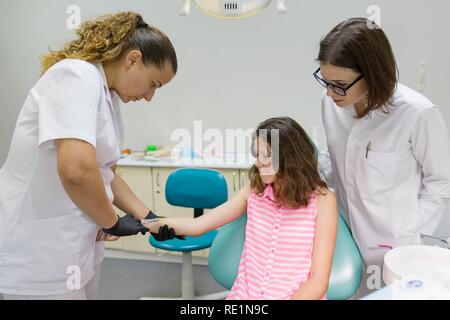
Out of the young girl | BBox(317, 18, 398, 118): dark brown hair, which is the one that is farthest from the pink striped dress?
BBox(317, 18, 398, 118): dark brown hair

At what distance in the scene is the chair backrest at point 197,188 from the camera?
2.10m

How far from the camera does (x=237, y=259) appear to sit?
137 centimetres

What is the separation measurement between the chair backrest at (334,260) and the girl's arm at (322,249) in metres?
0.08

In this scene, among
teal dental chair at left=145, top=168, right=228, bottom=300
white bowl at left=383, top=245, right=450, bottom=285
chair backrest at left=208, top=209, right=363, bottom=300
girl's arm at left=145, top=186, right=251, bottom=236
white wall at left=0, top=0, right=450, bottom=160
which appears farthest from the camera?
white wall at left=0, top=0, right=450, bottom=160

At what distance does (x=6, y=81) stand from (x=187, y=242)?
2365 mm

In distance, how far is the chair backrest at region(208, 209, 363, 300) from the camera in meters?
1.25

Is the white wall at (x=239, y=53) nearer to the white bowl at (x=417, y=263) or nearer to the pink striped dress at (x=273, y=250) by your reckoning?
the pink striped dress at (x=273, y=250)

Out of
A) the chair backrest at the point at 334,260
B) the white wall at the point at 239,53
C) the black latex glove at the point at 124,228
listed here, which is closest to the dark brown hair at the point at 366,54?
the chair backrest at the point at 334,260

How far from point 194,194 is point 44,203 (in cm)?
115

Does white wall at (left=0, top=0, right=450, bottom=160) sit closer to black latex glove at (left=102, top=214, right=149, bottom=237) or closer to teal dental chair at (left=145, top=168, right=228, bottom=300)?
teal dental chair at (left=145, top=168, right=228, bottom=300)

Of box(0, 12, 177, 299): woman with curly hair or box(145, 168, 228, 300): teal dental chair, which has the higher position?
box(0, 12, 177, 299): woman with curly hair

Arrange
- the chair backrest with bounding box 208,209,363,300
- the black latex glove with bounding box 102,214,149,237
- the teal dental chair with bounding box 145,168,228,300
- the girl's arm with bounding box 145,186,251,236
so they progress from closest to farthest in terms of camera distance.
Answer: the black latex glove with bounding box 102,214,149,237
the chair backrest with bounding box 208,209,363,300
the girl's arm with bounding box 145,186,251,236
the teal dental chair with bounding box 145,168,228,300

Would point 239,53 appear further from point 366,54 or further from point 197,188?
point 366,54
